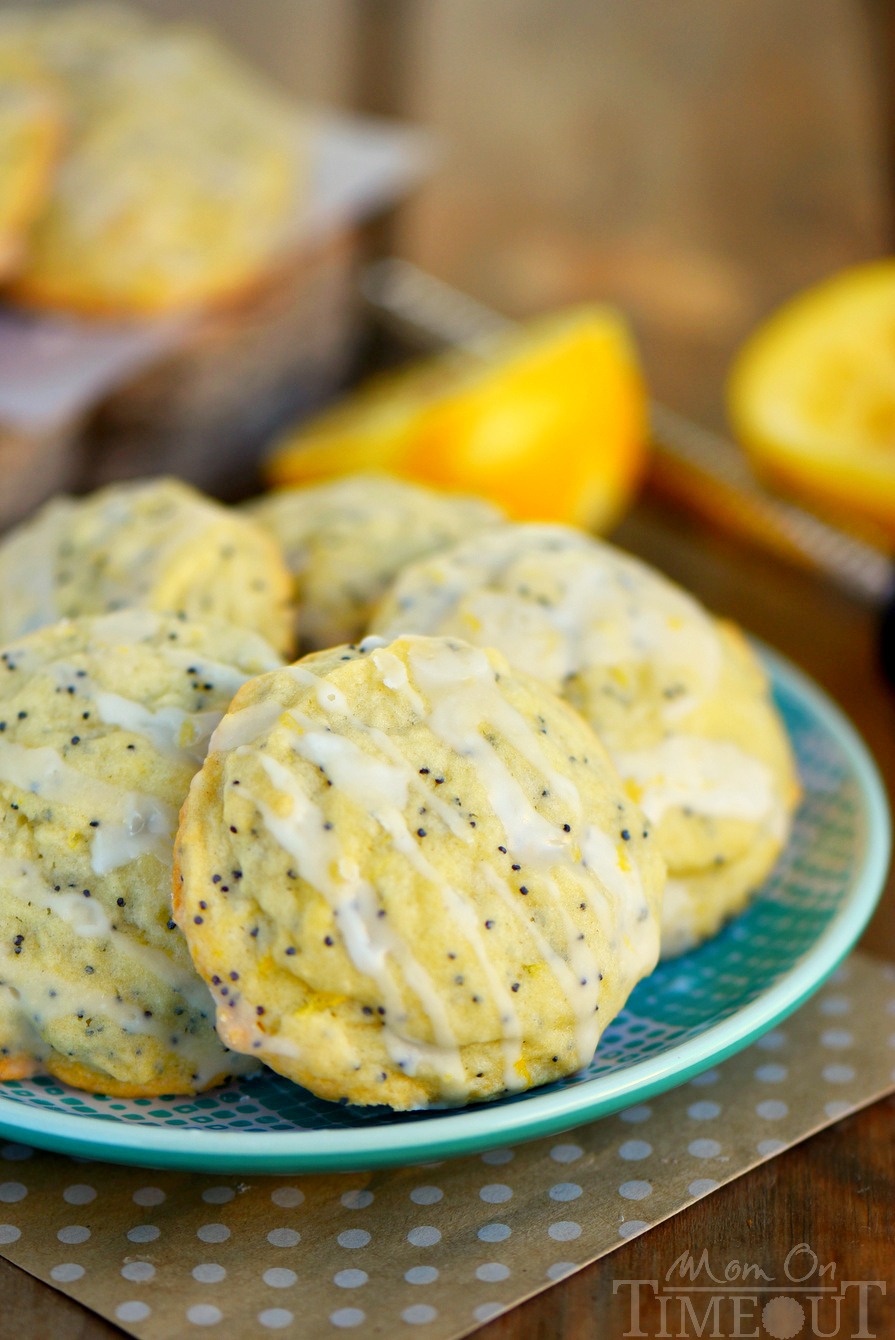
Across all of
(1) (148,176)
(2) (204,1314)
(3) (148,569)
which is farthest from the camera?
(1) (148,176)

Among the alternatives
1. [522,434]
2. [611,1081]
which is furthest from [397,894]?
[522,434]

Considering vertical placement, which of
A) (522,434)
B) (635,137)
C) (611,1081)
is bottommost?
(635,137)

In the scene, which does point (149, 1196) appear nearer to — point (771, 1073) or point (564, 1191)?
point (564, 1191)

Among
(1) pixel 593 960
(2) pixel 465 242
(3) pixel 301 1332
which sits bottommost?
(2) pixel 465 242

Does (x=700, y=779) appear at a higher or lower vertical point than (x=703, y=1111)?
higher

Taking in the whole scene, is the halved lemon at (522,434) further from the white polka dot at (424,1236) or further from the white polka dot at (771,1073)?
the white polka dot at (424,1236)

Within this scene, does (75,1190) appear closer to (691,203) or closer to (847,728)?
(847,728)

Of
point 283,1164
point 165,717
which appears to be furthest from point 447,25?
point 283,1164
